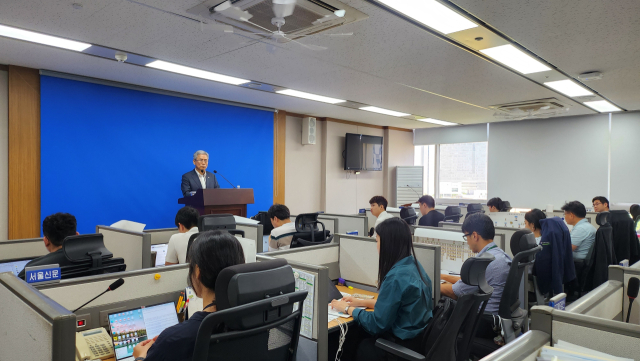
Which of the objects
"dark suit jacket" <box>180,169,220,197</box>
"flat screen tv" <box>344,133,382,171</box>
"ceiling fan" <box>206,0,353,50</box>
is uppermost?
"ceiling fan" <box>206,0,353,50</box>

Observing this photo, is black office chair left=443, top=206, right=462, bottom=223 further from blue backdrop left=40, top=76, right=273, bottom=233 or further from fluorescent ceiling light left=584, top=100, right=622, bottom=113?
blue backdrop left=40, top=76, right=273, bottom=233

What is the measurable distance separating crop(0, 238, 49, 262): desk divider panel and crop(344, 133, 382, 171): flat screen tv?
6.16 m

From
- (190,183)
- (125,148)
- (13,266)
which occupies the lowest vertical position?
(13,266)

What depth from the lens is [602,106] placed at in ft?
22.4

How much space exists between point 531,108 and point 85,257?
22.8 ft

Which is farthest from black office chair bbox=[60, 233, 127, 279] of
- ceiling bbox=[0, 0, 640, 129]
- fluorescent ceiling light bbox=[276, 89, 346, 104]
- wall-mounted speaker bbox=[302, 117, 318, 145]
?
wall-mounted speaker bbox=[302, 117, 318, 145]

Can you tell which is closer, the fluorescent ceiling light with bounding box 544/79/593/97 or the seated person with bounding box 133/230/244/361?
the seated person with bounding box 133/230/244/361

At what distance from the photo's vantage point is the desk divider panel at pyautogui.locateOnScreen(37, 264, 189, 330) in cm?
183

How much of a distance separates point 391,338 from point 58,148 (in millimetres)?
4558

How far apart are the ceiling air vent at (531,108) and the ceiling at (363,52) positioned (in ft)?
0.98

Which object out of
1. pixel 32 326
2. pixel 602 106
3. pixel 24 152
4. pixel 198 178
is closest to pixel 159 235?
pixel 198 178

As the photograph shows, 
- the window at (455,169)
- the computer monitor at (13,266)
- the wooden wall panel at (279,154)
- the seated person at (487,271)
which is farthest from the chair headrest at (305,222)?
the window at (455,169)

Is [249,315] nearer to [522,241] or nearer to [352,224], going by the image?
[522,241]

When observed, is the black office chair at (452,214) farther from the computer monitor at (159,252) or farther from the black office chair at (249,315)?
the black office chair at (249,315)
